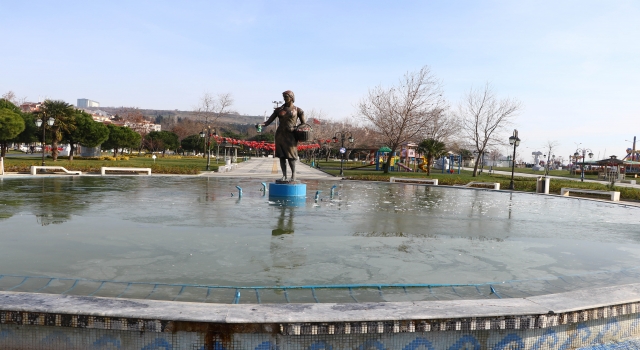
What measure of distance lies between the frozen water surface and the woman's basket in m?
2.13

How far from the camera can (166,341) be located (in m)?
3.34

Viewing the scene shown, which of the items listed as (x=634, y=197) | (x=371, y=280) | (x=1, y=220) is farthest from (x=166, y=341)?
(x=634, y=197)

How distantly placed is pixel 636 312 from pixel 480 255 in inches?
114

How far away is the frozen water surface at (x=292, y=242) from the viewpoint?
218 inches

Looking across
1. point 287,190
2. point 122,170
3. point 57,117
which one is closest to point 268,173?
point 122,170

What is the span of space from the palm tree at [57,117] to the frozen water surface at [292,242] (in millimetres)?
34382

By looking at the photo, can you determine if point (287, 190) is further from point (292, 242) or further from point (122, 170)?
point (122, 170)

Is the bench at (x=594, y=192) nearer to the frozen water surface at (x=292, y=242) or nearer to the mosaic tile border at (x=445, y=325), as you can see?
the frozen water surface at (x=292, y=242)

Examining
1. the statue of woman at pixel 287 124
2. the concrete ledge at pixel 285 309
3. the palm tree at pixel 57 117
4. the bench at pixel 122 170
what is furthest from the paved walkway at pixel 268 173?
the concrete ledge at pixel 285 309

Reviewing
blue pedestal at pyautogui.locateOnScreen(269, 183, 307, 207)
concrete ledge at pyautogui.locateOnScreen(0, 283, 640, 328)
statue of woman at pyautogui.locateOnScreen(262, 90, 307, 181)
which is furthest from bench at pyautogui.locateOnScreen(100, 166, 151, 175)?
concrete ledge at pyautogui.locateOnScreen(0, 283, 640, 328)

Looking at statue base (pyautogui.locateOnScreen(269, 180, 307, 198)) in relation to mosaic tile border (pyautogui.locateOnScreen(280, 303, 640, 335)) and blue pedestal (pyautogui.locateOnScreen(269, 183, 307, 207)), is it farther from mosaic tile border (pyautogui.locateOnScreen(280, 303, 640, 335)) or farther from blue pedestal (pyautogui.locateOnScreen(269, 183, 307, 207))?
mosaic tile border (pyautogui.locateOnScreen(280, 303, 640, 335))

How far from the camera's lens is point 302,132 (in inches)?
523

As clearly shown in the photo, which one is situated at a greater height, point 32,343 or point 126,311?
point 126,311

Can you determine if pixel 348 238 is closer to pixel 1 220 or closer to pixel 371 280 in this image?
pixel 371 280
